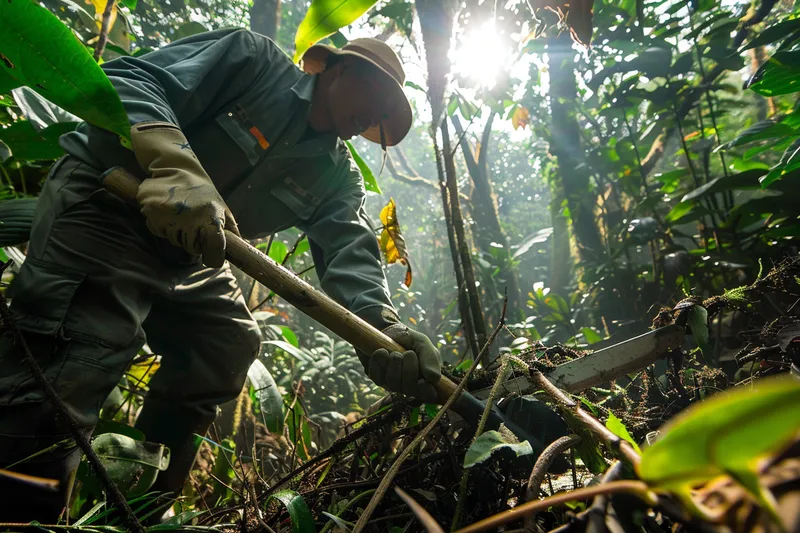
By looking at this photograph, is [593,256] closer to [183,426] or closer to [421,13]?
[421,13]

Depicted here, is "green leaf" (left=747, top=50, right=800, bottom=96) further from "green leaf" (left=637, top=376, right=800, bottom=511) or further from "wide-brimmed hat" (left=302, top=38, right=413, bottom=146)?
"green leaf" (left=637, top=376, right=800, bottom=511)

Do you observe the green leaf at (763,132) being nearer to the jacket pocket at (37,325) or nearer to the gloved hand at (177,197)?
the gloved hand at (177,197)

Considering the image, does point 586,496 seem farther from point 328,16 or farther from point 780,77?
point 780,77

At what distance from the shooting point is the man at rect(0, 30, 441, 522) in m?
1.04

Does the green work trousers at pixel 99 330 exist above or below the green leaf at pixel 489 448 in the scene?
below

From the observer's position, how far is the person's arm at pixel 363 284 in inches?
41.6

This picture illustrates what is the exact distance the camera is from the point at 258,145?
1494mm

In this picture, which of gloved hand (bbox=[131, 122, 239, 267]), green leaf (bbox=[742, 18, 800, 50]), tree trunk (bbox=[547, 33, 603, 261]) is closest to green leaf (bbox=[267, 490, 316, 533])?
gloved hand (bbox=[131, 122, 239, 267])

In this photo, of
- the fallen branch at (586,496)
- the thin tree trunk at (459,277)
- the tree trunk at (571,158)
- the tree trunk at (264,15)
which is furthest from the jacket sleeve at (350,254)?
the tree trunk at (264,15)

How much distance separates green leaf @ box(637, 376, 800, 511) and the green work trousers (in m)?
1.02

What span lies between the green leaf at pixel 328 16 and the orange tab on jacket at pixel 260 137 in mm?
374

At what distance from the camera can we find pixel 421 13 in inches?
69.6

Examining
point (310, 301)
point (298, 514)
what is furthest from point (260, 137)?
point (298, 514)

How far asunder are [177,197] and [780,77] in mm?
1940
